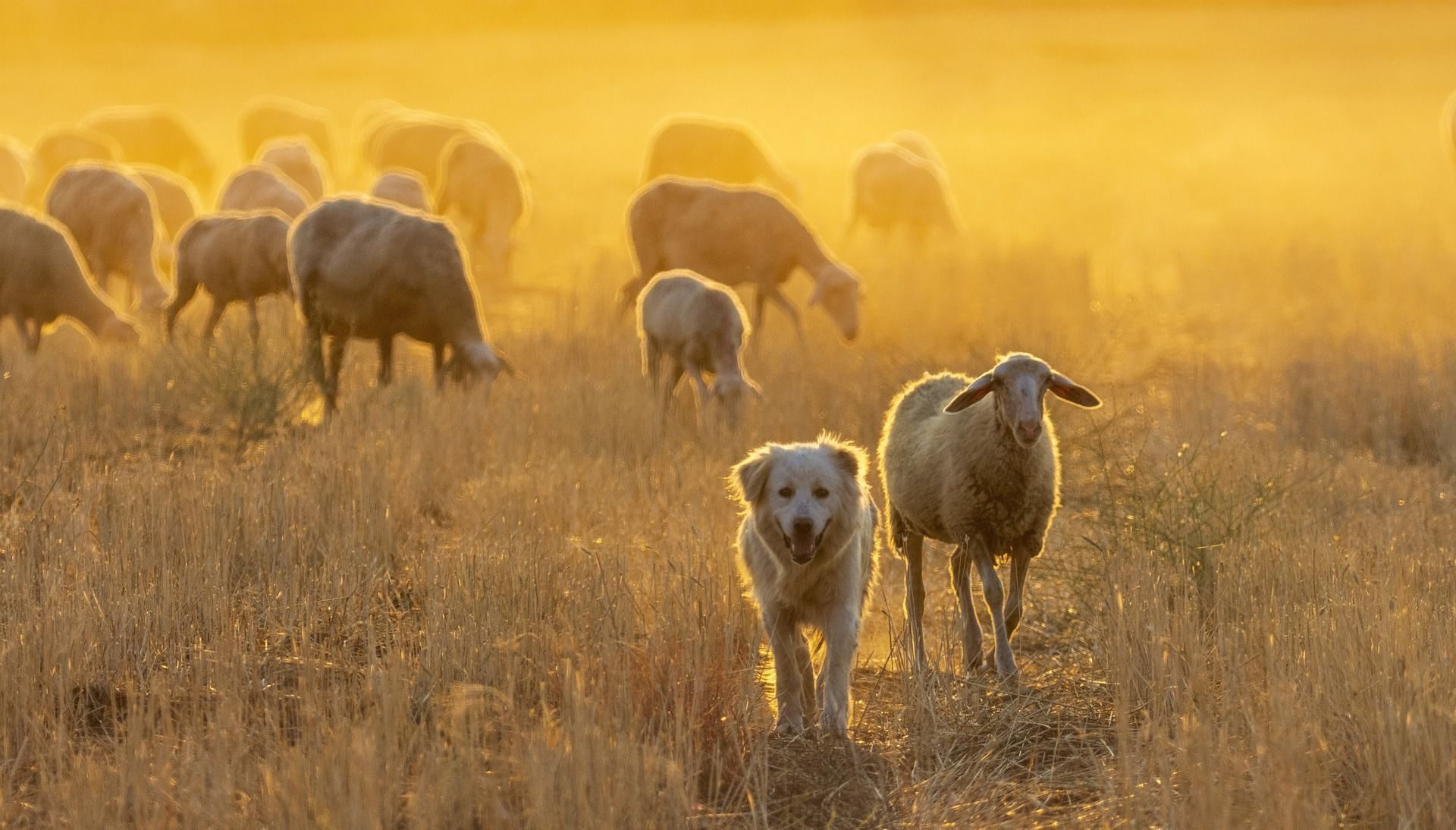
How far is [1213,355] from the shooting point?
1516 centimetres

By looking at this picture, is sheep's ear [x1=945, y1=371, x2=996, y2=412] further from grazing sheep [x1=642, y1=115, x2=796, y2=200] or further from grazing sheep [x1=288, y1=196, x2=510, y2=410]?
grazing sheep [x1=642, y1=115, x2=796, y2=200]

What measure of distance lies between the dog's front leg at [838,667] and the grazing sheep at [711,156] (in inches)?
757

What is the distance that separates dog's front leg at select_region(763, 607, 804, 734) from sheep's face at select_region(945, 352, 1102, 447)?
3.52 feet

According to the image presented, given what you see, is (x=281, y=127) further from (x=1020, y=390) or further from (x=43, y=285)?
(x=1020, y=390)

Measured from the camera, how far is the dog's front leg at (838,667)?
5957 mm

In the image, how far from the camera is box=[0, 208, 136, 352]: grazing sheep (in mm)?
13406

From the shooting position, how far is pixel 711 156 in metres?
25.7

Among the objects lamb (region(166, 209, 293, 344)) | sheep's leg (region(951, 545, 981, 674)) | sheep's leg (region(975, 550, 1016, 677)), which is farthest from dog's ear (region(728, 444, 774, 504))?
lamb (region(166, 209, 293, 344))

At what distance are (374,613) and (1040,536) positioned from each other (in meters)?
2.85

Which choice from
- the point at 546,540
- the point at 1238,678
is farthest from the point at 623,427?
the point at 1238,678

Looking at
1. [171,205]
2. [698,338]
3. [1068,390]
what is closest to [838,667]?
[1068,390]

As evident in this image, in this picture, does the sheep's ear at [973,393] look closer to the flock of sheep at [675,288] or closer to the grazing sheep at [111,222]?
the flock of sheep at [675,288]

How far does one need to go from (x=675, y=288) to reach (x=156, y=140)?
21.4 meters

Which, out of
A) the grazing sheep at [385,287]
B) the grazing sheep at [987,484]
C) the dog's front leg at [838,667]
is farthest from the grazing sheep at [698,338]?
the dog's front leg at [838,667]
